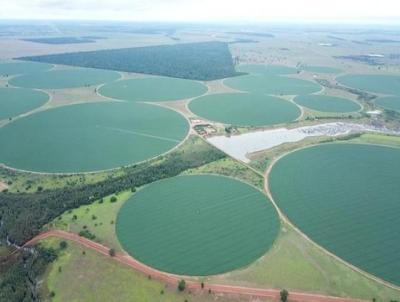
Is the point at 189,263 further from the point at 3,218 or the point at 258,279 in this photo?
the point at 3,218

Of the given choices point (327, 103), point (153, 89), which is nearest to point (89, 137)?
point (153, 89)

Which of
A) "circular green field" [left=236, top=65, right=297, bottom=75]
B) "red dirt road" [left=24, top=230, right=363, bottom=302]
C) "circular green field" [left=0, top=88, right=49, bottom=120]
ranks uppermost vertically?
"circular green field" [left=236, top=65, right=297, bottom=75]

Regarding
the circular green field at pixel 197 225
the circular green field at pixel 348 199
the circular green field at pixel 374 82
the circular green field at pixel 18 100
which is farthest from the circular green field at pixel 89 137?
the circular green field at pixel 374 82

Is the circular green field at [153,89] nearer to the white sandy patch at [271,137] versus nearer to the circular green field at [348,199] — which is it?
the white sandy patch at [271,137]

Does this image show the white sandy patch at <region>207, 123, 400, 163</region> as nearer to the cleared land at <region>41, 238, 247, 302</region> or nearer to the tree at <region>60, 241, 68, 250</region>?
the cleared land at <region>41, 238, 247, 302</region>

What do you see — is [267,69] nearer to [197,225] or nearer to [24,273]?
[197,225]

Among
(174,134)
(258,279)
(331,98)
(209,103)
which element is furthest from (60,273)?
(331,98)

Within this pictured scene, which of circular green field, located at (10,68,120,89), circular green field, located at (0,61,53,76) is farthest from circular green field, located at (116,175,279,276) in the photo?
circular green field, located at (0,61,53,76)

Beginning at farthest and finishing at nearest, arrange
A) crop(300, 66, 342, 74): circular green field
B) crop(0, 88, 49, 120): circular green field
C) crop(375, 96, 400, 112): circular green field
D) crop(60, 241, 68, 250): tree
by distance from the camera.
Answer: crop(300, 66, 342, 74): circular green field → crop(375, 96, 400, 112): circular green field → crop(0, 88, 49, 120): circular green field → crop(60, 241, 68, 250): tree
